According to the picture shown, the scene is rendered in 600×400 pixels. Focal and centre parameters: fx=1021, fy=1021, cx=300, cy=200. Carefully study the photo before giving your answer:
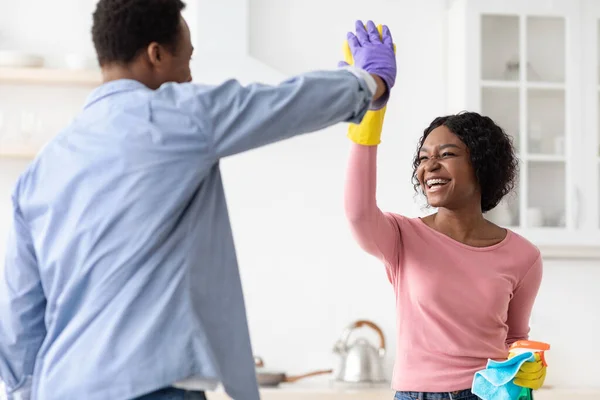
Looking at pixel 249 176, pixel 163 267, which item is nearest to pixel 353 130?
pixel 163 267

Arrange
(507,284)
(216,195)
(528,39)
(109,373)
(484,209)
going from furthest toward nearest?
(528,39), (484,209), (507,284), (216,195), (109,373)

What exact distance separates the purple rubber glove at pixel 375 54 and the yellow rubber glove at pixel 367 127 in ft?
0.28

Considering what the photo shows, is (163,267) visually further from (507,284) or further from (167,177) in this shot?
(507,284)

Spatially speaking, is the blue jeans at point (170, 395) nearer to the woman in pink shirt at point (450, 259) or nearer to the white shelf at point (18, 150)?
the woman in pink shirt at point (450, 259)

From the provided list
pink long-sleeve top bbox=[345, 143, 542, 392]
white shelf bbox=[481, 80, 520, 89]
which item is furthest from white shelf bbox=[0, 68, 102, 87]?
pink long-sleeve top bbox=[345, 143, 542, 392]

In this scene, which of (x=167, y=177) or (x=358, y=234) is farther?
(x=358, y=234)

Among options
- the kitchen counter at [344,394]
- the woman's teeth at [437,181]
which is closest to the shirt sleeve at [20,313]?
the woman's teeth at [437,181]

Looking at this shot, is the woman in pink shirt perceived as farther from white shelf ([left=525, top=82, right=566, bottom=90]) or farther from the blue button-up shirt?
white shelf ([left=525, top=82, right=566, bottom=90])

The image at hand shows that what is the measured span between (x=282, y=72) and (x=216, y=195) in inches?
107

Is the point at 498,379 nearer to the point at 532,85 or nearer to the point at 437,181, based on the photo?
the point at 437,181

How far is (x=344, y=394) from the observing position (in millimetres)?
3682

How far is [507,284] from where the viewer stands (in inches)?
83.0

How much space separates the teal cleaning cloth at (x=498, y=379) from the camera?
1.93 metres

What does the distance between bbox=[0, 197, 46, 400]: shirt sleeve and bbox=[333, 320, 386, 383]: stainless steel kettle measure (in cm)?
236
